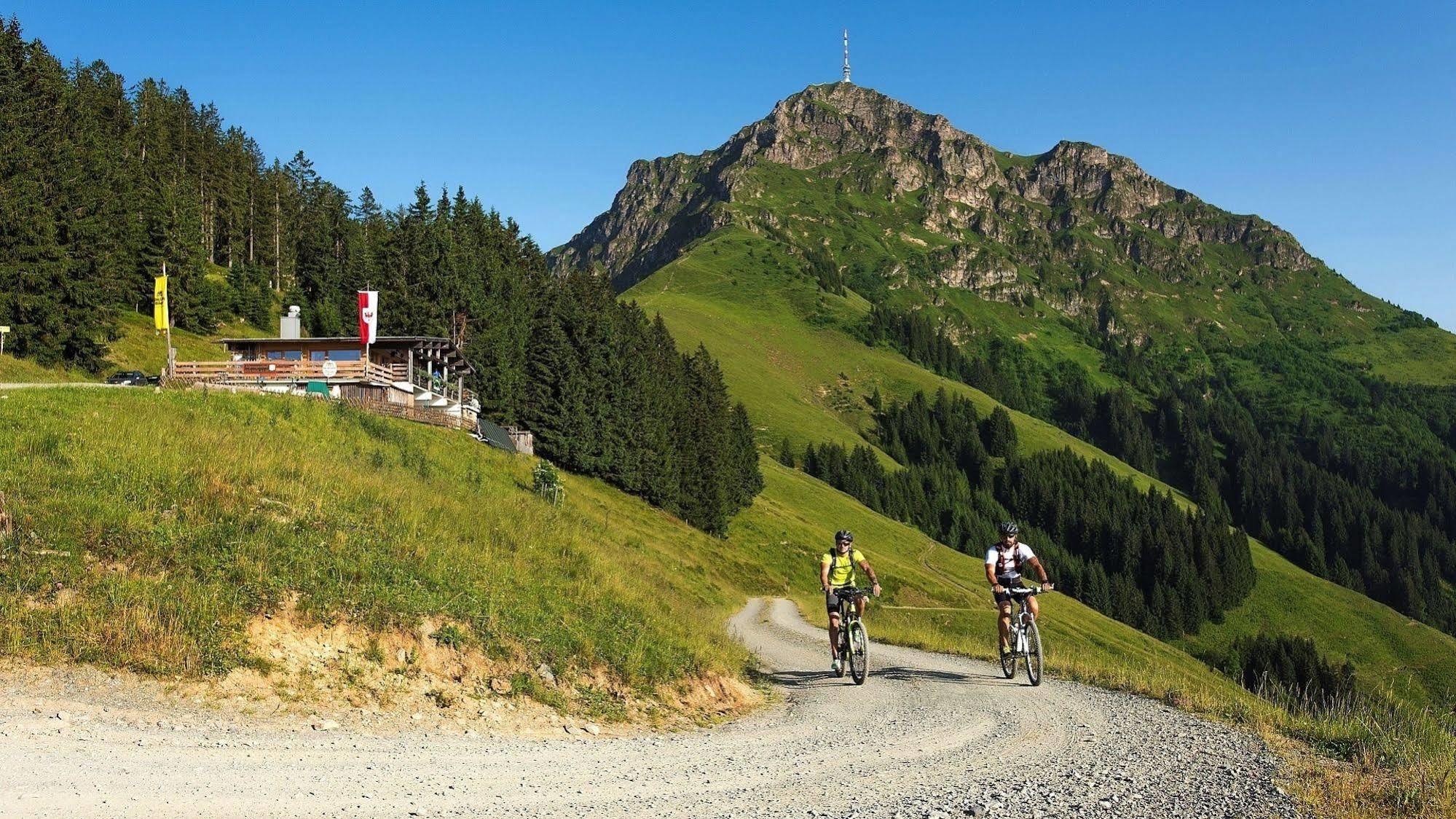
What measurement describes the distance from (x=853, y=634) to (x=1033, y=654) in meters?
3.22

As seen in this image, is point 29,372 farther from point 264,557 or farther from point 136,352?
point 264,557

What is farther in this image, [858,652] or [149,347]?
[149,347]

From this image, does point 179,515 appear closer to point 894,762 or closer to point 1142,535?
point 894,762

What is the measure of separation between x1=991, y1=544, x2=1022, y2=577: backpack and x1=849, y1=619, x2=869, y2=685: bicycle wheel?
2.70m

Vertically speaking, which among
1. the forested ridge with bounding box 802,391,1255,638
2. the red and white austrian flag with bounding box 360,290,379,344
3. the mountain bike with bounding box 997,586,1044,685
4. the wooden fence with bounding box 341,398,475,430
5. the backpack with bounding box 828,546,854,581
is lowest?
the forested ridge with bounding box 802,391,1255,638

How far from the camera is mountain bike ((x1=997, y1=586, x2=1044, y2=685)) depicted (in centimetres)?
1532

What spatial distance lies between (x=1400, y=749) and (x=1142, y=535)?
185 m

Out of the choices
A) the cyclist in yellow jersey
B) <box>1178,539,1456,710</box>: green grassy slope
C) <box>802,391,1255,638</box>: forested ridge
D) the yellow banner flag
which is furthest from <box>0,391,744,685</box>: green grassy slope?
<box>802,391,1255,638</box>: forested ridge

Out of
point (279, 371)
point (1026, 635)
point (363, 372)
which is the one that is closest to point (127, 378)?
point (279, 371)

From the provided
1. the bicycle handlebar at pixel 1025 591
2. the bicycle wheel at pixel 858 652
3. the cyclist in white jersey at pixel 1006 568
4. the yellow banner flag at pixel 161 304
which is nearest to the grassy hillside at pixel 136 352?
the yellow banner flag at pixel 161 304

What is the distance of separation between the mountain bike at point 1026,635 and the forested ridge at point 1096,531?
144 meters

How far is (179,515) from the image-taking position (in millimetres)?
13188

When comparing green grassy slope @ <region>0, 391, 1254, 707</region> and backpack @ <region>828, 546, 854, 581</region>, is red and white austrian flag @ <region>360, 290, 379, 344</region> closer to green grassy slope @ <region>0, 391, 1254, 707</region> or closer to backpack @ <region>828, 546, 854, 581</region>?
green grassy slope @ <region>0, 391, 1254, 707</region>

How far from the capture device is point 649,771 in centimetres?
882
